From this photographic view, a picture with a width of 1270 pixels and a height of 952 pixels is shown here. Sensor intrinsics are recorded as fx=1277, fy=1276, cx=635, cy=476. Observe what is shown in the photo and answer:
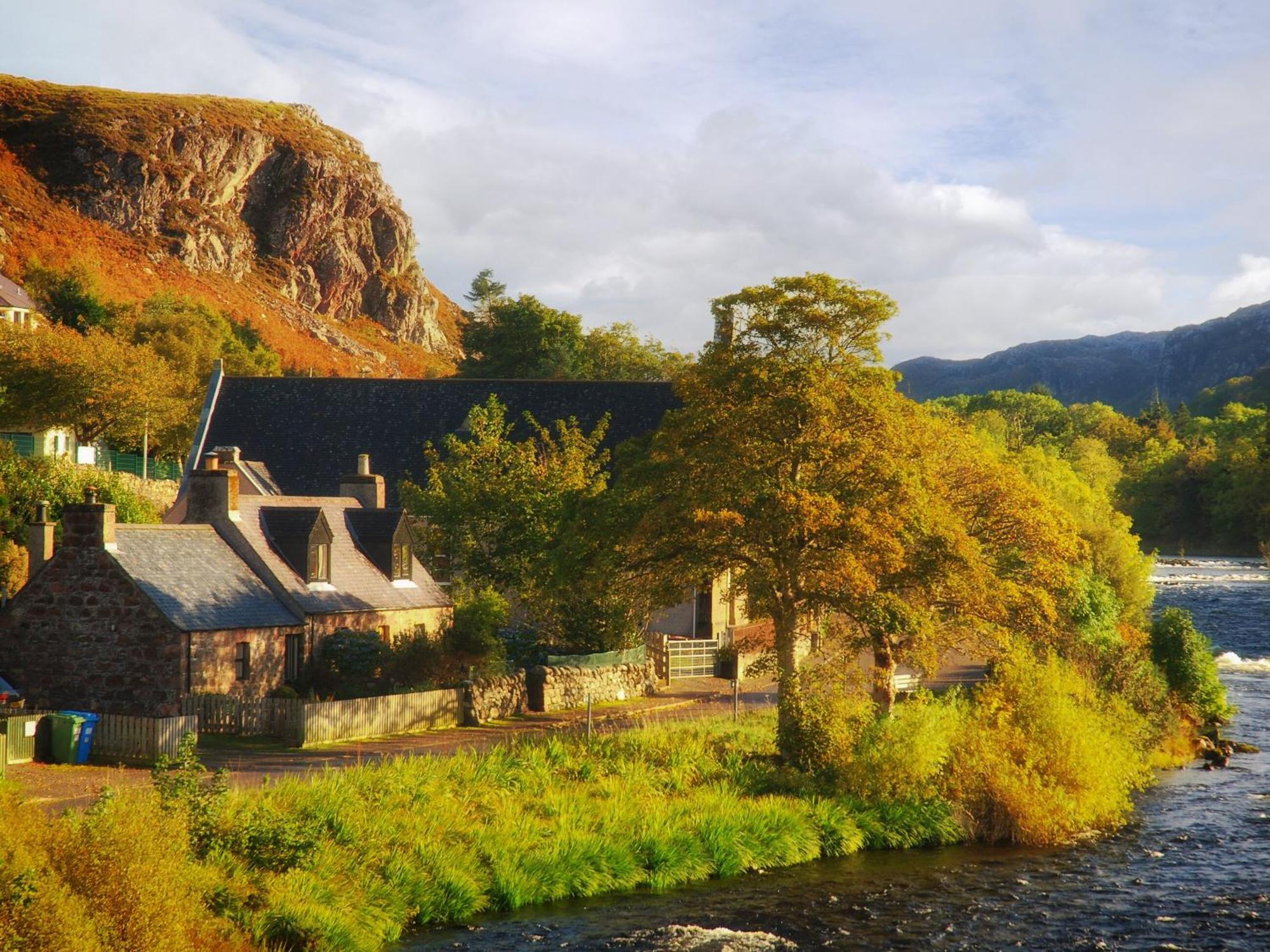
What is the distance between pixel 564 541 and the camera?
112ft

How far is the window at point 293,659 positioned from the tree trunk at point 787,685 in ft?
43.3

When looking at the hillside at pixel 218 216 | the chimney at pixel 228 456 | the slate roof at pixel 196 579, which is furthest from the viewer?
the hillside at pixel 218 216

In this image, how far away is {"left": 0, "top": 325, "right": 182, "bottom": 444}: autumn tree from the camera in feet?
194

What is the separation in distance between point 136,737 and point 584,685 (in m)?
14.6

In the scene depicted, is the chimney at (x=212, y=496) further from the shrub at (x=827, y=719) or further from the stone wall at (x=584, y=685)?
the shrub at (x=827, y=719)

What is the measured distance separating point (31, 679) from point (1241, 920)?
92.5ft

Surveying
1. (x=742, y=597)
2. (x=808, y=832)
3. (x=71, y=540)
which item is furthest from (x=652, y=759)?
(x=742, y=597)

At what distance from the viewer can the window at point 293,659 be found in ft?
115

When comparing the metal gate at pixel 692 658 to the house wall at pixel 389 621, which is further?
the metal gate at pixel 692 658

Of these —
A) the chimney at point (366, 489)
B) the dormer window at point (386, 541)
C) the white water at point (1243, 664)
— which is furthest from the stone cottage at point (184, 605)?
the white water at point (1243, 664)

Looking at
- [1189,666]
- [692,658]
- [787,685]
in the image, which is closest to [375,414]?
[692,658]

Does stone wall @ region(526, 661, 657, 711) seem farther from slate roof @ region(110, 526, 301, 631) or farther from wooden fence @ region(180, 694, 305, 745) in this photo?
wooden fence @ region(180, 694, 305, 745)

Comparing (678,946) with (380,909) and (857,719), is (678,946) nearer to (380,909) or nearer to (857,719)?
(380,909)

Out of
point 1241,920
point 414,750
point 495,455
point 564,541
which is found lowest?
point 1241,920
